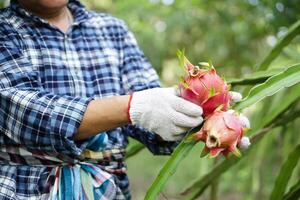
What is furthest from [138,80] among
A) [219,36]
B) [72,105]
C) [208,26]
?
[208,26]

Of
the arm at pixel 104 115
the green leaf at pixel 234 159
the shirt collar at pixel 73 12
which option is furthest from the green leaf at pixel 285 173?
the shirt collar at pixel 73 12

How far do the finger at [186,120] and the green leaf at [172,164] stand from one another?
0.03 meters

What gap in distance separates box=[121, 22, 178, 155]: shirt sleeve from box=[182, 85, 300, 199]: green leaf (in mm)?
324

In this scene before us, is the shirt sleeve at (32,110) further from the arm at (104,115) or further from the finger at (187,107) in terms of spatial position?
the finger at (187,107)

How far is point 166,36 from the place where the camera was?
3797mm

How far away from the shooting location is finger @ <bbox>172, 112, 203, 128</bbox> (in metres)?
1.34

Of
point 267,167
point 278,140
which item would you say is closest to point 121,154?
point 278,140

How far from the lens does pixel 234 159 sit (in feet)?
6.50

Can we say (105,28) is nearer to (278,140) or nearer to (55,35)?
(55,35)

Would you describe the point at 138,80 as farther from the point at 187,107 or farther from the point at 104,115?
the point at 187,107

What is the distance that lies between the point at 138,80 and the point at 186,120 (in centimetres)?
46

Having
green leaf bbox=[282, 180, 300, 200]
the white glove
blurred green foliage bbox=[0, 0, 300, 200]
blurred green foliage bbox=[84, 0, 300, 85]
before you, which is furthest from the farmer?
blurred green foliage bbox=[84, 0, 300, 85]

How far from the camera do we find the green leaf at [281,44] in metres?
1.85

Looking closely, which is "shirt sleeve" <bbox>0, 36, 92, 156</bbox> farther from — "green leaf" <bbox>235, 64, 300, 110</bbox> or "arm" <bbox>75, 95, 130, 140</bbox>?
"green leaf" <bbox>235, 64, 300, 110</bbox>
